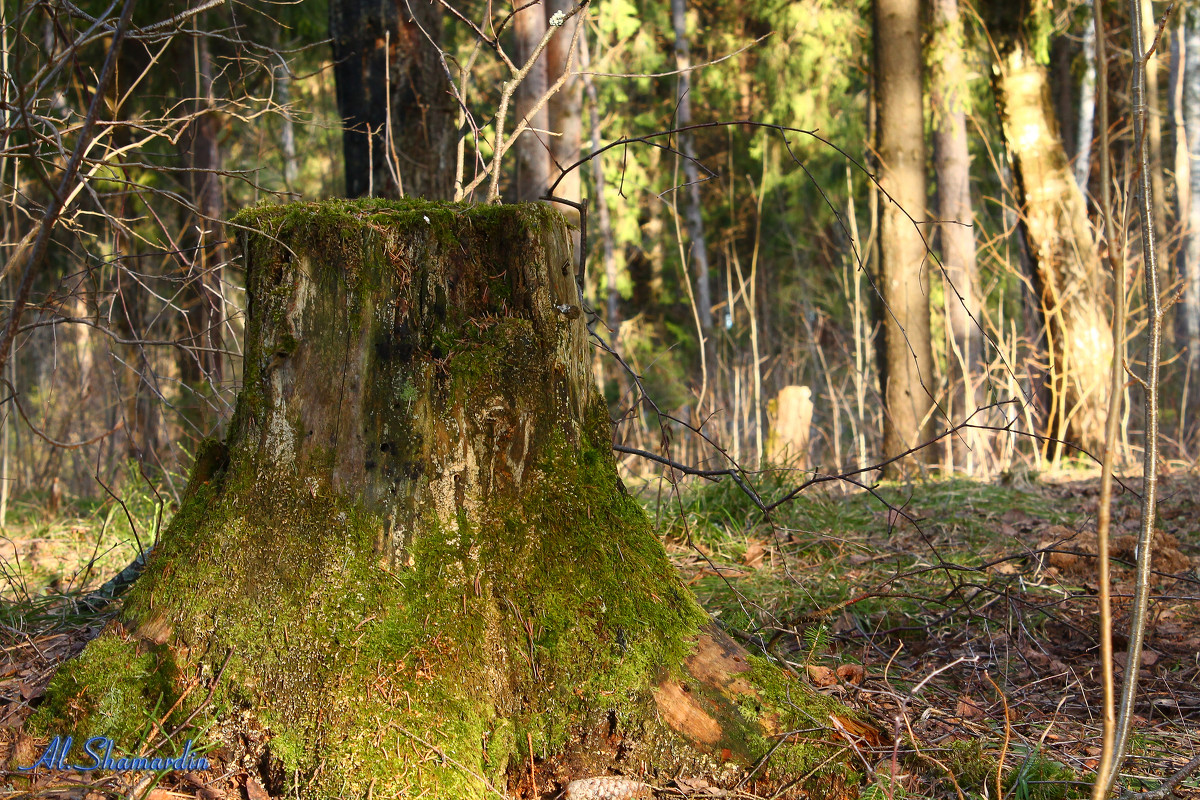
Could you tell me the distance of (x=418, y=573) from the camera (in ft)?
5.74

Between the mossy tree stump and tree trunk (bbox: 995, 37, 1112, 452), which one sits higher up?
tree trunk (bbox: 995, 37, 1112, 452)

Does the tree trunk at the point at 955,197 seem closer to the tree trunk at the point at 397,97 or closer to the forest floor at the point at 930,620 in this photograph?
the forest floor at the point at 930,620

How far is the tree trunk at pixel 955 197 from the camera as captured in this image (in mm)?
6113

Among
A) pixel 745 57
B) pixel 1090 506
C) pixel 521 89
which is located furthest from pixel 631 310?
pixel 1090 506

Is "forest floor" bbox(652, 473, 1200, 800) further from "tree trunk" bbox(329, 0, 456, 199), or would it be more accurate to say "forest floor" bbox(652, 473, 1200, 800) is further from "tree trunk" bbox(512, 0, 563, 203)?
"tree trunk" bbox(512, 0, 563, 203)

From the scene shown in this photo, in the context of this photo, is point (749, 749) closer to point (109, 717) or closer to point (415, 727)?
point (415, 727)

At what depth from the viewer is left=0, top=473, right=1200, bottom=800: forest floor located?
5.68 feet

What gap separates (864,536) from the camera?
144 inches

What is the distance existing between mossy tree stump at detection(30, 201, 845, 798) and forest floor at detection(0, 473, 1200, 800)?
0.70ft

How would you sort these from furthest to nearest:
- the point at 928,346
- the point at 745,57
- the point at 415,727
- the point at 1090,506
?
the point at 745,57 → the point at 928,346 → the point at 1090,506 → the point at 415,727

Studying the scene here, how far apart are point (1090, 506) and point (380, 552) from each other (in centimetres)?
384

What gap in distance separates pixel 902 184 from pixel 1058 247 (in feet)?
4.62

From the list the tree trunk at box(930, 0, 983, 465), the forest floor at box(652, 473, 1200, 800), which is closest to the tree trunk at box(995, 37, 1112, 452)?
the tree trunk at box(930, 0, 983, 465)
